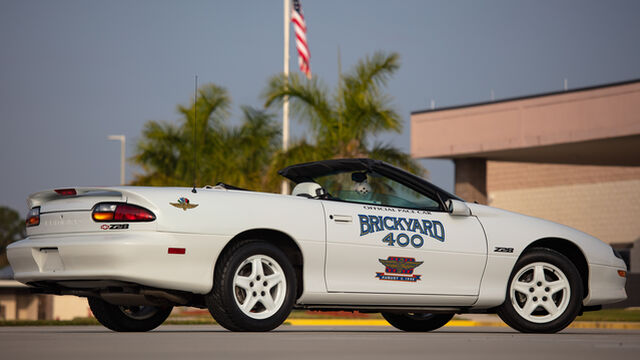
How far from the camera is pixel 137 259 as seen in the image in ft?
23.0

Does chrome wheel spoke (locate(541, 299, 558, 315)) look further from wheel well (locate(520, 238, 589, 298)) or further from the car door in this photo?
the car door

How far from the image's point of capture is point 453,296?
8367mm

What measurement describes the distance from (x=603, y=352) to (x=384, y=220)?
2.53m

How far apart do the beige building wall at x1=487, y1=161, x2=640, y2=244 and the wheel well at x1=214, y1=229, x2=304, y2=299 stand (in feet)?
108

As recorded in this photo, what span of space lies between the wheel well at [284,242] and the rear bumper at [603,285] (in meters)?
2.91

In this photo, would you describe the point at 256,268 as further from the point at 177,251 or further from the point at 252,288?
the point at 177,251

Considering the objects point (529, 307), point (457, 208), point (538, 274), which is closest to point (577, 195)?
point (538, 274)

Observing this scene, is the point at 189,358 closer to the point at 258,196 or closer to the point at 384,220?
the point at 258,196

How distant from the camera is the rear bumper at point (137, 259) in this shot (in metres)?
6.99

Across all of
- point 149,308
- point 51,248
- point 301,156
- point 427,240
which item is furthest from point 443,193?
point 301,156

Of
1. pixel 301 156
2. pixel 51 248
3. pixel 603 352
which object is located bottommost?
pixel 603 352

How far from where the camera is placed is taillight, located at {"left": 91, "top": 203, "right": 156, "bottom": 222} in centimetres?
714

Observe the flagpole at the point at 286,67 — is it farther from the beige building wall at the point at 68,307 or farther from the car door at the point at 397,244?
the beige building wall at the point at 68,307

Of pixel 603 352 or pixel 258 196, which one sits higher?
pixel 258 196
